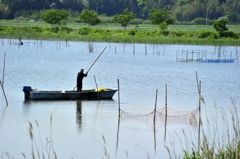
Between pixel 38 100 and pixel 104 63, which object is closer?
pixel 38 100

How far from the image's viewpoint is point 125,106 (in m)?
24.8

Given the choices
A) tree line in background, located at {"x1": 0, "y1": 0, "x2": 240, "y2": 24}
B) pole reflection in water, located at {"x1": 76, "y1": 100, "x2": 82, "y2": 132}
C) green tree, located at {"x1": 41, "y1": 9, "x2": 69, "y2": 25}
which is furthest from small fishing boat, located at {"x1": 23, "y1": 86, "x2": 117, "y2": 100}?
tree line in background, located at {"x1": 0, "y1": 0, "x2": 240, "y2": 24}

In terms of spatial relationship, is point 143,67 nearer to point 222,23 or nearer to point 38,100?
point 38,100

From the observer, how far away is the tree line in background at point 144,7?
120 meters

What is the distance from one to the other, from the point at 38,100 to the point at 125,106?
3214mm

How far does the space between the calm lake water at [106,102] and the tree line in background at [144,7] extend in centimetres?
6373

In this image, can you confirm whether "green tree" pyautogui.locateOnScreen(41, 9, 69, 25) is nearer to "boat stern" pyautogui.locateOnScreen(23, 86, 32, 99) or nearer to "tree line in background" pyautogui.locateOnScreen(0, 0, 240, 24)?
"tree line in background" pyautogui.locateOnScreen(0, 0, 240, 24)

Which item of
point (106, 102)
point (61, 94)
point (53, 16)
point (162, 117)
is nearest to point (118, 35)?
point (53, 16)

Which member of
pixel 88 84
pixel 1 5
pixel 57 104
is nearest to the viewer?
pixel 57 104

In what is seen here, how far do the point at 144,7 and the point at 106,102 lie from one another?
109 meters

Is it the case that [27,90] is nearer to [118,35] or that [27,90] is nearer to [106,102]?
[106,102]

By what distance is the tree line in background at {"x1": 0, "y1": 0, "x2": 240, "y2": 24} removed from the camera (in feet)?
393

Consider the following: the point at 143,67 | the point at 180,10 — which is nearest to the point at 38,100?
the point at 143,67

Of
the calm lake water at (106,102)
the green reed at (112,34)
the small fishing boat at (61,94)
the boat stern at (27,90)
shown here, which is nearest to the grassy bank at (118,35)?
the green reed at (112,34)
